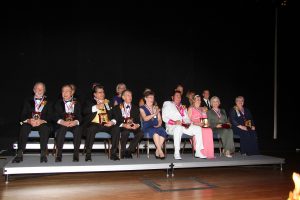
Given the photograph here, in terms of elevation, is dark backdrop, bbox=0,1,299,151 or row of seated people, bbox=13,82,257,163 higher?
dark backdrop, bbox=0,1,299,151

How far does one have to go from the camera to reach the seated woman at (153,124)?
185 inches

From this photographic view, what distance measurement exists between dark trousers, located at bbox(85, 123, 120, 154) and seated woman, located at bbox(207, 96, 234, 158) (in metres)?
2.02

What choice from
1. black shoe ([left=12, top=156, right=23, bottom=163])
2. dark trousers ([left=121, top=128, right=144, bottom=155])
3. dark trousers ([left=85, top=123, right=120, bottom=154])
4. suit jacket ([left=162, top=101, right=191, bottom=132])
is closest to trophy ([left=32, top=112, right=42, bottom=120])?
black shoe ([left=12, top=156, right=23, bottom=163])

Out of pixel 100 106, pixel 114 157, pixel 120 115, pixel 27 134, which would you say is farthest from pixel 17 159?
pixel 120 115

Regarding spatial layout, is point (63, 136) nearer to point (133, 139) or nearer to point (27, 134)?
point (27, 134)

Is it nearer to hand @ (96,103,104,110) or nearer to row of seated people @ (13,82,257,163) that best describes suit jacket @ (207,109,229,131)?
row of seated people @ (13,82,257,163)

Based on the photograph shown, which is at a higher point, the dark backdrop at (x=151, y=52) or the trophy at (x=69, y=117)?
the dark backdrop at (x=151, y=52)

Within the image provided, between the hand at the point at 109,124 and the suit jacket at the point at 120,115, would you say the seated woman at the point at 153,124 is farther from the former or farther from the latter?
the hand at the point at 109,124

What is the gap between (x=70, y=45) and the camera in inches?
245

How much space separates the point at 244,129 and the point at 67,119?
3.39 meters

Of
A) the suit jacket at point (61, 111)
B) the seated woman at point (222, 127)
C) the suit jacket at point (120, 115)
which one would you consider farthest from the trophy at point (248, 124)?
the suit jacket at point (61, 111)

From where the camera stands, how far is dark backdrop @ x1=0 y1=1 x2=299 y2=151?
586cm

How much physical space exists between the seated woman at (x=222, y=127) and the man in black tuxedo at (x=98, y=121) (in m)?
2.02

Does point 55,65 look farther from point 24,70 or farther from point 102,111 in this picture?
point 102,111
